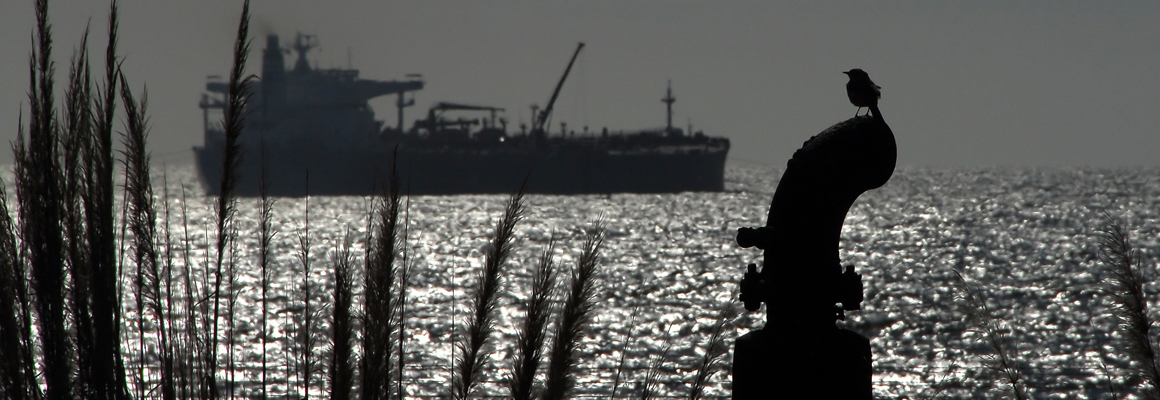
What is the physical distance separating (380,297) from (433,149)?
7837cm

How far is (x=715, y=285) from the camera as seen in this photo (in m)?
31.5

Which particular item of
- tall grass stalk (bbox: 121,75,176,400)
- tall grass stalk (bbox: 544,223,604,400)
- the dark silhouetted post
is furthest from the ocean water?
the dark silhouetted post

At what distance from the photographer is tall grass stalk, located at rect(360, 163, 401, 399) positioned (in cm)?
186

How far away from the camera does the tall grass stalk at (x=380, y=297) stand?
73.2 inches

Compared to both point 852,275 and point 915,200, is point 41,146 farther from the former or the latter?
point 915,200

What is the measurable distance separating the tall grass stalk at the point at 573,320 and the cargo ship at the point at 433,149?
75.4 meters

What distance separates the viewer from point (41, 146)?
1897 mm

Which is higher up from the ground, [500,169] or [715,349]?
[500,169]

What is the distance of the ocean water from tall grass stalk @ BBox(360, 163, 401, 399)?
160mm

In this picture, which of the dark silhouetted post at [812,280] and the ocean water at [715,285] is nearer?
the dark silhouetted post at [812,280]

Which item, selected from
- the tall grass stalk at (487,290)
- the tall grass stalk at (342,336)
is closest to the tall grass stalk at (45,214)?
the tall grass stalk at (342,336)

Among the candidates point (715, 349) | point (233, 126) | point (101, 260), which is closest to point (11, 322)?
point (101, 260)

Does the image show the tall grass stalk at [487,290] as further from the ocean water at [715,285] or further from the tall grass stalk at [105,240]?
the tall grass stalk at [105,240]

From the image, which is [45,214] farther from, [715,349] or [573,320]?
[715,349]
